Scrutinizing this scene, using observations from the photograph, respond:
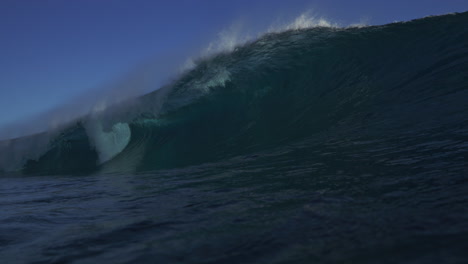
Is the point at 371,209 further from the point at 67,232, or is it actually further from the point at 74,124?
the point at 74,124

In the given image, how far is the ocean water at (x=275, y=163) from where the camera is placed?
5.87ft

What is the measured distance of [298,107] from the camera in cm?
798

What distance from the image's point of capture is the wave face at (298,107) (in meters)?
5.06

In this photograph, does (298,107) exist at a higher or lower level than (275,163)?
higher

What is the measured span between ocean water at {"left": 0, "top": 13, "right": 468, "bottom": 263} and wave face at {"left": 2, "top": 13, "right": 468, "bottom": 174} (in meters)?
0.05

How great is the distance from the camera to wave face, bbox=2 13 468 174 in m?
5.06

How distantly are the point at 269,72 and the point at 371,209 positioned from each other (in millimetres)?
8603

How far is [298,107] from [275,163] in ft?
12.7

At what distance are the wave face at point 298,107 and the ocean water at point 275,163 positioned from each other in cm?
5

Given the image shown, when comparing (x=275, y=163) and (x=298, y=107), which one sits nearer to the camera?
(x=275, y=163)

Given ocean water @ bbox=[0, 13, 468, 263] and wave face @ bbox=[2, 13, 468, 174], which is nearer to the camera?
ocean water @ bbox=[0, 13, 468, 263]

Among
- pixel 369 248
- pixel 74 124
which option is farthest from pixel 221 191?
pixel 74 124

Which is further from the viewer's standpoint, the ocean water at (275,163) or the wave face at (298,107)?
the wave face at (298,107)

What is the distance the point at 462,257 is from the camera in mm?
1287
